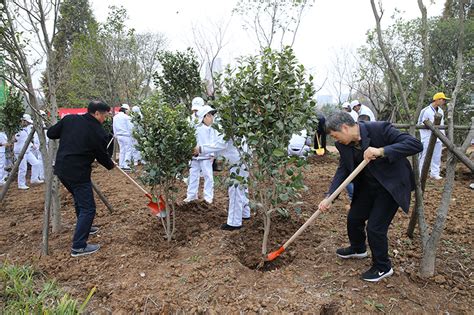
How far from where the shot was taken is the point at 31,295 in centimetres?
307

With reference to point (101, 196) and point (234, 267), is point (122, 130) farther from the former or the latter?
point (234, 267)

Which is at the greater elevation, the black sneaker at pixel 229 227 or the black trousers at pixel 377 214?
the black trousers at pixel 377 214

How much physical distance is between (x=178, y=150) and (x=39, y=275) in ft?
6.87

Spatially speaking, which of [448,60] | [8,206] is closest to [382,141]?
[8,206]

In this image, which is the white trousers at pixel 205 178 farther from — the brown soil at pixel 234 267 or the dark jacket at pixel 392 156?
the dark jacket at pixel 392 156

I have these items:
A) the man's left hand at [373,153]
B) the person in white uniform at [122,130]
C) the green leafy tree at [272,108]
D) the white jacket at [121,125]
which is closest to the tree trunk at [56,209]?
the green leafy tree at [272,108]

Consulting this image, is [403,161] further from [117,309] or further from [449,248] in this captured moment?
[117,309]

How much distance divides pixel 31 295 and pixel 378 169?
138 inches

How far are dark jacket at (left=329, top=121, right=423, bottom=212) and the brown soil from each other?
93 cm

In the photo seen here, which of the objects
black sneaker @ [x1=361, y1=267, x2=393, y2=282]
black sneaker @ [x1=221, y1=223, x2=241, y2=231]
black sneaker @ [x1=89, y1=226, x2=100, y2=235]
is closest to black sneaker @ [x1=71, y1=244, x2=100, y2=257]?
black sneaker @ [x1=89, y1=226, x2=100, y2=235]

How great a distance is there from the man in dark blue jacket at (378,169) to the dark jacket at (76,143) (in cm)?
284

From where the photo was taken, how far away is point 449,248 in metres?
3.89

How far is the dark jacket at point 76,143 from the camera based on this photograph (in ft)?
13.1

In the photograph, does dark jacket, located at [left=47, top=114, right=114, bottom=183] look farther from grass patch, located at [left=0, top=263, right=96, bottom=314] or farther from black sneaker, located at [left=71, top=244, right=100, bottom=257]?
grass patch, located at [left=0, top=263, right=96, bottom=314]
